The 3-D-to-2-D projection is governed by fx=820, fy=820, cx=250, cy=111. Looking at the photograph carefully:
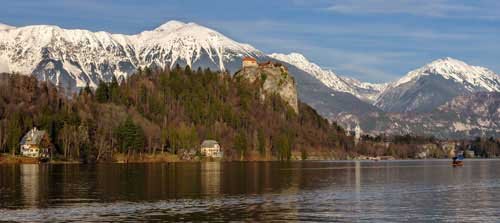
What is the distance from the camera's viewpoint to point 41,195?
101375 mm

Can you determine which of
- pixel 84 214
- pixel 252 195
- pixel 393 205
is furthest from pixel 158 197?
pixel 393 205

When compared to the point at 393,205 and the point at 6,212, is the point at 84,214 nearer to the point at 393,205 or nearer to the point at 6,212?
the point at 6,212

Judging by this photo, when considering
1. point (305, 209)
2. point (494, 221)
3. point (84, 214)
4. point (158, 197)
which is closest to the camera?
point (494, 221)

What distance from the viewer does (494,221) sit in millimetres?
73375

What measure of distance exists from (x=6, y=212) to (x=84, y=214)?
7.88 meters

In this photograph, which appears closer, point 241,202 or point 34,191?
point 241,202

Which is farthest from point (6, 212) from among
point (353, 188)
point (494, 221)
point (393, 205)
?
point (353, 188)

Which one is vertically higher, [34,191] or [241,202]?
[34,191]

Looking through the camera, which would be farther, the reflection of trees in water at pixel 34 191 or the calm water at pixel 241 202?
the reflection of trees in water at pixel 34 191

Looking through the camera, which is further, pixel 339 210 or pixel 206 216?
A: pixel 339 210

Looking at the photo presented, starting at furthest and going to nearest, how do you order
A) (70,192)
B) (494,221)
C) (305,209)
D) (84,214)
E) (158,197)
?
(70,192)
(158,197)
(305,209)
(84,214)
(494,221)

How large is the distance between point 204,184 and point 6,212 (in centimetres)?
5034

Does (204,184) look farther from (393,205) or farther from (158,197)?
(393,205)

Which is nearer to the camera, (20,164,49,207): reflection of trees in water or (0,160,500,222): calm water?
(0,160,500,222): calm water
